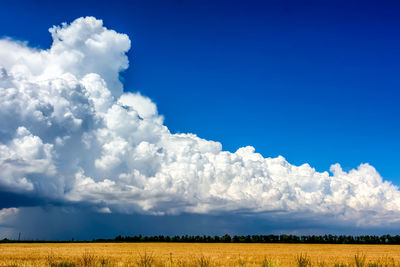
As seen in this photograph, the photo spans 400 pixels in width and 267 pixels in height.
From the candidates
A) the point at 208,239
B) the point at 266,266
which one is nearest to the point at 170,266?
the point at 266,266

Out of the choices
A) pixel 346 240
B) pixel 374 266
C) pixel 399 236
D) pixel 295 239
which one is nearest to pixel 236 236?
pixel 295 239

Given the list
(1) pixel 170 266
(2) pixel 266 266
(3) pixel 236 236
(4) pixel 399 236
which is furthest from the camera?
(3) pixel 236 236

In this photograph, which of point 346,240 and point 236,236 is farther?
point 236,236

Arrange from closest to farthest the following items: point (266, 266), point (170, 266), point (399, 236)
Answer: point (266, 266)
point (170, 266)
point (399, 236)

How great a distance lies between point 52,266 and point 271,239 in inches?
7437

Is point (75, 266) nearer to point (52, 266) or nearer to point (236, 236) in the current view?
point (52, 266)

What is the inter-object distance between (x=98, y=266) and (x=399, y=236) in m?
203

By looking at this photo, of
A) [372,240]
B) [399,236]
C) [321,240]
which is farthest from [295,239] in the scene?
[399,236]

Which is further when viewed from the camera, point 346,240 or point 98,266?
point 346,240

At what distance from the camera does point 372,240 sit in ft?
611

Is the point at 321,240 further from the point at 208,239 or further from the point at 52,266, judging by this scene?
the point at 52,266

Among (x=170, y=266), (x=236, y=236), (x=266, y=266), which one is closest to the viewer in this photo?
(x=266, y=266)

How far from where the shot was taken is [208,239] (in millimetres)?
191250

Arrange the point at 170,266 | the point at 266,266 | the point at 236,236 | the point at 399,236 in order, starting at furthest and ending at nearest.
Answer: the point at 236,236, the point at 399,236, the point at 170,266, the point at 266,266
